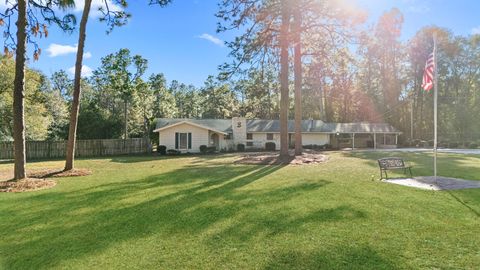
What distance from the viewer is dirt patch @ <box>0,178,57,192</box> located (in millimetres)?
9493

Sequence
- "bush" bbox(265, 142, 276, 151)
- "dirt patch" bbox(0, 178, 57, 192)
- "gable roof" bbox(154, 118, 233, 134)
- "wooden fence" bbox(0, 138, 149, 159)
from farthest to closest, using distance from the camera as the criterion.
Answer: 1. "bush" bbox(265, 142, 276, 151)
2. "gable roof" bbox(154, 118, 233, 134)
3. "wooden fence" bbox(0, 138, 149, 159)
4. "dirt patch" bbox(0, 178, 57, 192)

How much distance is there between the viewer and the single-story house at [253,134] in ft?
96.8

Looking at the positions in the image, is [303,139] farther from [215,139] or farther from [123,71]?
[123,71]

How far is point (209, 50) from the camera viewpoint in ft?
99.1

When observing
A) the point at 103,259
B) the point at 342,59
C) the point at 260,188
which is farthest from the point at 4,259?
the point at 342,59

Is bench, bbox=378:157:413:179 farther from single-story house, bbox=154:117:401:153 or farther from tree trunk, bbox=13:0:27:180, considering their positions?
single-story house, bbox=154:117:401:153

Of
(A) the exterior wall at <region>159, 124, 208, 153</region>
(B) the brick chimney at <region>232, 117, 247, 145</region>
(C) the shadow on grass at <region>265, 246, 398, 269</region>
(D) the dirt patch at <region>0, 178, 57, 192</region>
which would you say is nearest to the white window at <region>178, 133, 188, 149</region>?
(A) the exterior wall at <region>159, 124, 208, 153</region>

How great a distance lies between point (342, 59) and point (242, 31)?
6.78m

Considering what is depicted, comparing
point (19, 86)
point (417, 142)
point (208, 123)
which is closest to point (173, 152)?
point (208, 123)

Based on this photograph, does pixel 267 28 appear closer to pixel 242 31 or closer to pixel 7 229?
pixel 242 31

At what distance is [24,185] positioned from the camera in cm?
991

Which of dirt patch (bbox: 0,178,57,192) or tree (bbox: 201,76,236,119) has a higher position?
tree (bbox: 201,76,236,119)

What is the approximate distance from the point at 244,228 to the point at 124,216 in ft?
→ 8.57

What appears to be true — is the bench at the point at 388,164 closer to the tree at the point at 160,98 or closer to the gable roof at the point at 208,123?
the gable roof at the point at 208,123
